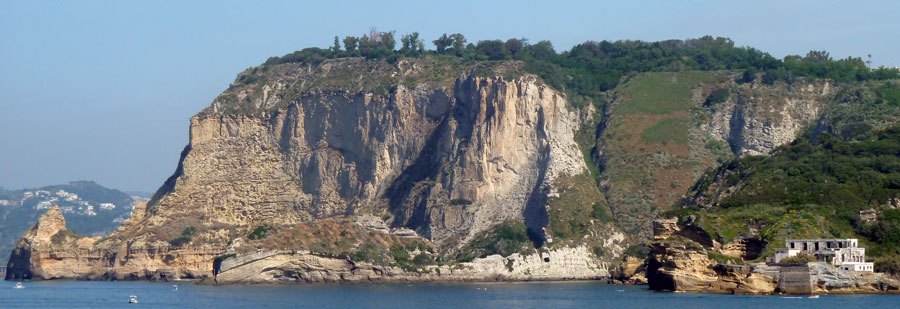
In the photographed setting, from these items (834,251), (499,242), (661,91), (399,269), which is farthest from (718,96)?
(834,251)

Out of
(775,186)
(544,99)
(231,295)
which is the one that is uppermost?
(544,99)

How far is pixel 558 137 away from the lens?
5719 inches

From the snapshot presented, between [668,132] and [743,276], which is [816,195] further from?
[668,132]

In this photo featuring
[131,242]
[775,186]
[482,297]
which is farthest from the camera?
[131,242]

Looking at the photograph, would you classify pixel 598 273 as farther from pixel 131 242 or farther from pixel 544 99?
pixel 131 242

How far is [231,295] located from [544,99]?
5202cm

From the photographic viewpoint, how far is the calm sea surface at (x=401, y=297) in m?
84.8

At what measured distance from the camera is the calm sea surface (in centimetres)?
8475

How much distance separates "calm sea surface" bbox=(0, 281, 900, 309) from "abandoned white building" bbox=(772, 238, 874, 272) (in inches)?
117

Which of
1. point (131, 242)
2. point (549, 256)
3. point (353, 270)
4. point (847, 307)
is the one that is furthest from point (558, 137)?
point (847, 307)

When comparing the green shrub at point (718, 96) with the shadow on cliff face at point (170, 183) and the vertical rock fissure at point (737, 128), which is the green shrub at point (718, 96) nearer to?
the vertical rock fissure at point (737, 128)

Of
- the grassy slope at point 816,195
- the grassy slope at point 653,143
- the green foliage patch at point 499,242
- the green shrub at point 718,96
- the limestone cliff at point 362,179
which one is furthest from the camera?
the green shrub at point 718,96

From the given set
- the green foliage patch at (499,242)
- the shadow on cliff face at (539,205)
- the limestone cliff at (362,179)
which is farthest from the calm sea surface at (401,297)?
the shadow on cliff face at (539,205)

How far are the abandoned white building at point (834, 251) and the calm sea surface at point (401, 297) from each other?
9.77ft
